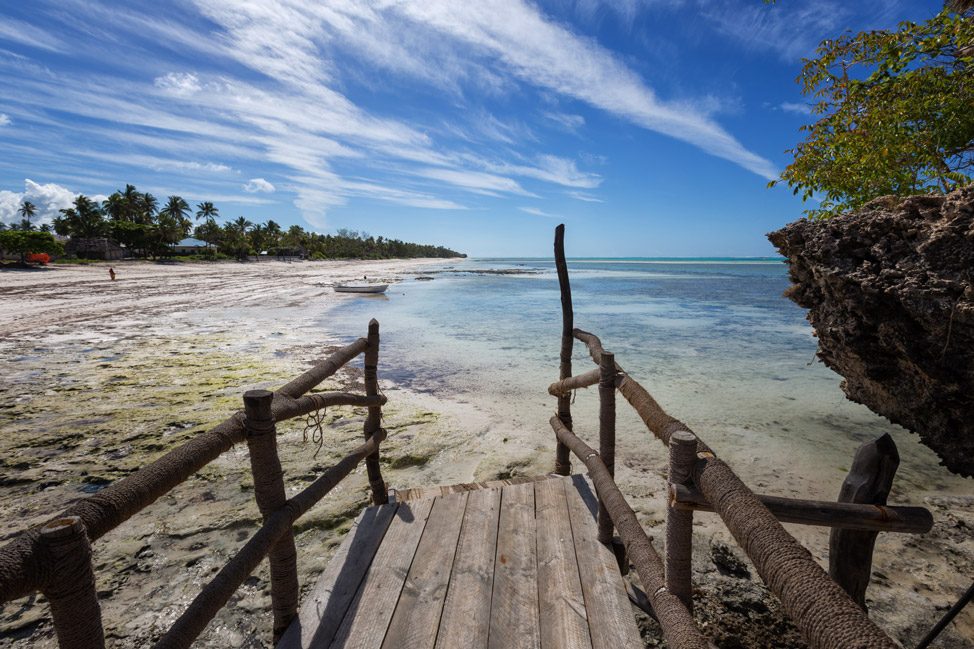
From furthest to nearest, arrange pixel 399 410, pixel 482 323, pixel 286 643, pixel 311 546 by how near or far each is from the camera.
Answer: pixel 482 323
pixel 399 410
pixel 311 546
pixel 286 643

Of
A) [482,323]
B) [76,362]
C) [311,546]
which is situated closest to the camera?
[311,546]

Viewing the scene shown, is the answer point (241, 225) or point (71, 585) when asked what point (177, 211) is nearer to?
point (241, 225)

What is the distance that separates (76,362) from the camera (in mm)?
9320

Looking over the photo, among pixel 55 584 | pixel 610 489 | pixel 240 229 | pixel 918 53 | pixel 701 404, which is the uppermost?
pixel 240 229

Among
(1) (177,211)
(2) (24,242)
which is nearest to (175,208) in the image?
(1) (177,211)

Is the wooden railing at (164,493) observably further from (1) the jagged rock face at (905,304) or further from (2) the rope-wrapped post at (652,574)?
(1) the jagged rock face at (905,304)

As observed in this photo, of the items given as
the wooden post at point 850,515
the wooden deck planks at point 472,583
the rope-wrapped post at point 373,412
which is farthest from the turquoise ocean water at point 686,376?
the wooden post at point 850,515

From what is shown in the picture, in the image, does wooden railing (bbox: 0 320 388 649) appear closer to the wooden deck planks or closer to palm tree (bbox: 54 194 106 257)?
the wooden deck planks

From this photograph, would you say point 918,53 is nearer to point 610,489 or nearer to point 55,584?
point 610,489

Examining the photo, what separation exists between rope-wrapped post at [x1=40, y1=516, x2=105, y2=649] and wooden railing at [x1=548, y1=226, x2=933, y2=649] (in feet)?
5.56

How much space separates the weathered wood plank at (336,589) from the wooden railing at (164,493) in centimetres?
11

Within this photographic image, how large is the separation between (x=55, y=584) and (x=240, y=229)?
90.8 metres

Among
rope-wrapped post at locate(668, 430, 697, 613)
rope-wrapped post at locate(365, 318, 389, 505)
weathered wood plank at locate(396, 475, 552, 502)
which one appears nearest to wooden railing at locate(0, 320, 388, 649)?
rope-wrapped post at locate(365, 318, 389, 505)

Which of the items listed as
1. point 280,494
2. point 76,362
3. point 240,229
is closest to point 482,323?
point 76,362
